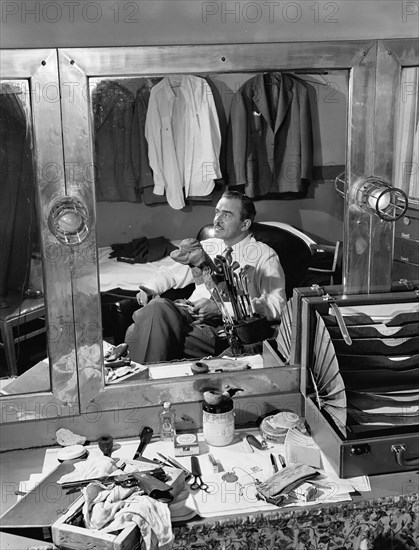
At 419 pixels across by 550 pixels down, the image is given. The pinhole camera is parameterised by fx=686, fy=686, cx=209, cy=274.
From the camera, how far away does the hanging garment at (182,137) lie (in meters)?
2.08

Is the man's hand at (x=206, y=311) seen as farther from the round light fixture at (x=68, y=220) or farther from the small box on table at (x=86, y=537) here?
the small box on table at (x=86, y=537)

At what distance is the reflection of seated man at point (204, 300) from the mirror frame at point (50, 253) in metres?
0.22

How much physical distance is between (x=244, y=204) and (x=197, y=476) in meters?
0.85

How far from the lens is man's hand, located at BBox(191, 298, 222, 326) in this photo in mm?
Answer: 2248

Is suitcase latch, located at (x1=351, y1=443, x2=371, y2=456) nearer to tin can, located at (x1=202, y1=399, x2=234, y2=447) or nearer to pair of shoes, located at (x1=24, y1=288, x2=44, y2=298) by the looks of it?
tin can, located at (x1=202, y1=399, x2=234, y2=447)

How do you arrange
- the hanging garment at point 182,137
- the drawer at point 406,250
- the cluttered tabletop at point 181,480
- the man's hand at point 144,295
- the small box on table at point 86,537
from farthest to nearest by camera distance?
the drawer at point 406,250 < the man's hand at point 144,295 < the hanging garment at point 182,137 < the cluttered tabletop at point 181,480 < the small box on table at point 86,537

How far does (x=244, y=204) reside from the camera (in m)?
2.20

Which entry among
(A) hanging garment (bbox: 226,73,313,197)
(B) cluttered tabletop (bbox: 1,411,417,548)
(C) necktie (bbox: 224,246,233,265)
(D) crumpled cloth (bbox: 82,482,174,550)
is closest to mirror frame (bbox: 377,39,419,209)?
(A) hanging garment (bbox: 226,73,313,197)

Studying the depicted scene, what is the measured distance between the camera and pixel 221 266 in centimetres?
224

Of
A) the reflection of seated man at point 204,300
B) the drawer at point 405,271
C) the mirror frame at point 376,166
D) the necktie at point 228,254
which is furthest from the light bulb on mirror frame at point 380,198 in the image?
the necktie at point 228,254

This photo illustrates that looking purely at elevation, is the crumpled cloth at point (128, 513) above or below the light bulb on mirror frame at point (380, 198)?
below

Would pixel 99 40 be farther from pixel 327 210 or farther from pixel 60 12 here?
pixel 327 210

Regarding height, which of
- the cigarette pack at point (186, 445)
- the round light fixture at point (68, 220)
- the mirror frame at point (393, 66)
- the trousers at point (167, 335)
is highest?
the mirror frame at point (393, 66)

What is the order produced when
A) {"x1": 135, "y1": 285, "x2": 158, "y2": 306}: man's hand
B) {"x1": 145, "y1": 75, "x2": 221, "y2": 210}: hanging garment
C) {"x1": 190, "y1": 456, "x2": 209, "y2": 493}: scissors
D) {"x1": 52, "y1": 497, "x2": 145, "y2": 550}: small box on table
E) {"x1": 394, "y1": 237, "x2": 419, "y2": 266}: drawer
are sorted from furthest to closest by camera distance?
{"x1": 394, "y1": 237, "x2": 419, "y2": 266}: drawer < {"x1": 135, "y1": 285, "x2": 158, "y2": 306}: man's hand < {"x1": 145, "y1": 75, "x2": 221, "y2": 210}: hanging garment < {"x1": 190, "y1": 456, "x2": 209, "y2": 493}: scissors < {"x1": 52, "y1": 497, "x2": 145, "y2": 550}: small box on table
